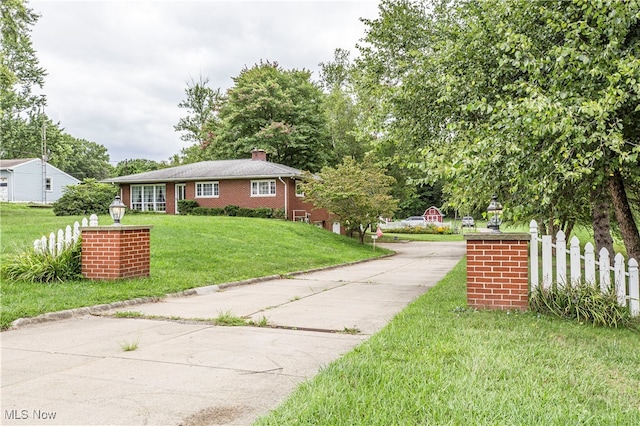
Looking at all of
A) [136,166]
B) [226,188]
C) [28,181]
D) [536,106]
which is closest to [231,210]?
[226,188]

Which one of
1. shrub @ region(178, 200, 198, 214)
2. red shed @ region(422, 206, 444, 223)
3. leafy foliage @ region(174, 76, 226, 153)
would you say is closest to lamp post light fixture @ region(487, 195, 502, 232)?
shrub @ region(178, 200, 198, 214)

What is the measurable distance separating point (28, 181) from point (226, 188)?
76.3ft

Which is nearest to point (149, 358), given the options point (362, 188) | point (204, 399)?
point (204, 399)

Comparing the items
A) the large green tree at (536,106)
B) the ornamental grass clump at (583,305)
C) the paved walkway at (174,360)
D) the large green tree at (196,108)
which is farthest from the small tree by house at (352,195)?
the large green tree at (196,108)

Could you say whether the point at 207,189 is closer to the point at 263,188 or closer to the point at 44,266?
the point at 263,188

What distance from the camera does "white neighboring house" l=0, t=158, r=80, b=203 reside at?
4053 centimetres

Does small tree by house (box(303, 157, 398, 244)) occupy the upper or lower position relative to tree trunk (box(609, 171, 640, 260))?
upper

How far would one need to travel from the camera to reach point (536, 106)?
5258mm

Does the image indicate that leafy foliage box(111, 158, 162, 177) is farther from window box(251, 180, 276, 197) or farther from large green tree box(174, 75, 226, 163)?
window box(251, 180, 276, 197)

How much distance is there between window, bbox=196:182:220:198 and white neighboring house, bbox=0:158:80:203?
A: 16904mm

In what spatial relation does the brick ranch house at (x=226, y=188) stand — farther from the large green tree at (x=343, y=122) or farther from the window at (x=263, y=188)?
the large green tree at (x=343, y=122)

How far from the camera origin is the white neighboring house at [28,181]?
40.5 meters

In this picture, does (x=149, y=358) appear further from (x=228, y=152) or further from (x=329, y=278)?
(x=228, y=152)

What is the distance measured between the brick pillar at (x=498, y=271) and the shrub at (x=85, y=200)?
79.0 feet
